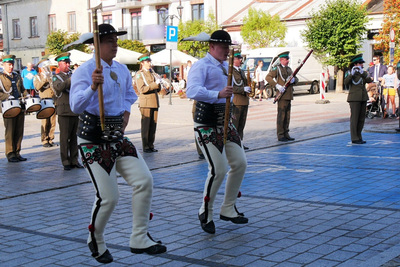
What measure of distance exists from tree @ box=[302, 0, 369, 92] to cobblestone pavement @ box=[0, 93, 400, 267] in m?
19.9

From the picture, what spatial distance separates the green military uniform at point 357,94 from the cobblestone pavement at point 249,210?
15.8 inches

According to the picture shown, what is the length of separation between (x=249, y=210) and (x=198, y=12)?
136ft

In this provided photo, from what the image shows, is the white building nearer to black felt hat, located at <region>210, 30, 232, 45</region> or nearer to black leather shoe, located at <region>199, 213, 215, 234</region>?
black felt hat, located at <region>210, 30, 232, 45</region>

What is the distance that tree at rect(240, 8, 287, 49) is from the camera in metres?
37.6

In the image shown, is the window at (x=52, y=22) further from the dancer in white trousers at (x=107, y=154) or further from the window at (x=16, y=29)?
the dancer in white trousers at (x=107, y=154)

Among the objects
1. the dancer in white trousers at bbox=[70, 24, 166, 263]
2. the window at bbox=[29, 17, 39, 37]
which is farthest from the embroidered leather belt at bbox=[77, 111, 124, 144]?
the window at bbox=[29, 17, 39, 37]

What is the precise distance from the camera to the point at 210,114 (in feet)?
20.1

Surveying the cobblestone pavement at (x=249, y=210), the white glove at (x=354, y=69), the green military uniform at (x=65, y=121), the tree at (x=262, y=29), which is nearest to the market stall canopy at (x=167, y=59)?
the tree at (x=262, y=29)

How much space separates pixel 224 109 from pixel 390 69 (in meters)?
13.9

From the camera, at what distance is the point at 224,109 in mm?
6191

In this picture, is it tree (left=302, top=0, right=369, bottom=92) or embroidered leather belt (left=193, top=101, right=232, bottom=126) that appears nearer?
embroidered leather belt (left=193, top=101, right=232, bottom=126)

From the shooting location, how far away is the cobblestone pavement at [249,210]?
17.3ft

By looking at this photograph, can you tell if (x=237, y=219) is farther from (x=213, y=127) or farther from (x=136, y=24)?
(x=136, y=24)

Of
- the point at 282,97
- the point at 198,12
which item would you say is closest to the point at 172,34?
the point at 282,97
